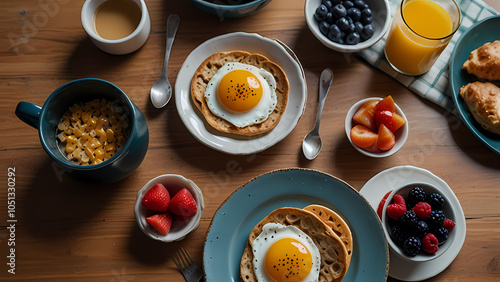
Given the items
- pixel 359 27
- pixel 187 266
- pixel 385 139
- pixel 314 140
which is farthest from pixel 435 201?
pixel 187 266

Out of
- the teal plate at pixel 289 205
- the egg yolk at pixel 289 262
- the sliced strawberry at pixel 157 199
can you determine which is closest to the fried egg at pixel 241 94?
the teal plate at pixel 289 205

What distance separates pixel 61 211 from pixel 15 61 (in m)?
0.71

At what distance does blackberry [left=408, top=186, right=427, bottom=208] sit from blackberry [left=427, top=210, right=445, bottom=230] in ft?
0.21

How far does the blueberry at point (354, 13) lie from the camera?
188 cm

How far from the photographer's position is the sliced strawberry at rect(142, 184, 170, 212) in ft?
5.45

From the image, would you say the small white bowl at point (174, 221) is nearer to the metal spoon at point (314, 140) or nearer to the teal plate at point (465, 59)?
the metal spoon at point (314, 140)

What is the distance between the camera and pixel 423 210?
5.30 ft

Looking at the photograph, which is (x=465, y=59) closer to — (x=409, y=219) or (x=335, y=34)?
(x=335, y=34)

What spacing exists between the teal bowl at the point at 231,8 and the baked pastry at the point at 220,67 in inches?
6.8

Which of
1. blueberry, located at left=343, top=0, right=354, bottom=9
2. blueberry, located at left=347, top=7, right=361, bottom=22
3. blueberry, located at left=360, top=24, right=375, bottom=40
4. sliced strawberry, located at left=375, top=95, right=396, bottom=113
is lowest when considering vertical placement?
sliced strawberry, located at left=375, top=95, right=396, bottom=113

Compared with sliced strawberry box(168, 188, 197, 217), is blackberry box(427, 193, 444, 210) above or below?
above

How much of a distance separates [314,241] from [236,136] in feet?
1.74

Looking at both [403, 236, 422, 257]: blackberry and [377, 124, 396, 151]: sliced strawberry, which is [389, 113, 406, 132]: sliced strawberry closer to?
[377, 124, 396, 151]: sliced strawberry

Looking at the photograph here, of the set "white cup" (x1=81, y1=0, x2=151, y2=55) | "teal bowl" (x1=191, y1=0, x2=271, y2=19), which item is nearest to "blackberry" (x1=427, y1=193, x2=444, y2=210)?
"teal bowl" (x1=191, y1=0, x2=271, y2=19)
